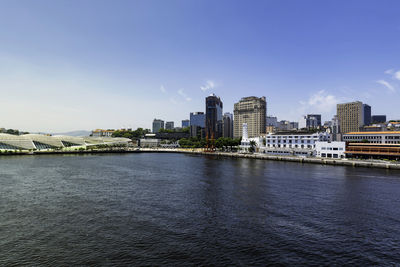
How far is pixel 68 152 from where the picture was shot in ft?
522

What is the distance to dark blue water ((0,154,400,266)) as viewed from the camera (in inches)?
933

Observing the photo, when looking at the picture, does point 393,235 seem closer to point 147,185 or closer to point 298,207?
point 298,207

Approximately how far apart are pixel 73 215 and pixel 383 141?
5262 inches

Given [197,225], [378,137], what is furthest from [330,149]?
[197,225]

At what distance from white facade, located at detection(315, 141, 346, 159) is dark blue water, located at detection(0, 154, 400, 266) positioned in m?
60.8

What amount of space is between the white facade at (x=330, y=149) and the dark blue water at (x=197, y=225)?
60775 mm

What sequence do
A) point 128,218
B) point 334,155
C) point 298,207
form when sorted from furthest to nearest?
point 334,155
point 298,207
point 128,218

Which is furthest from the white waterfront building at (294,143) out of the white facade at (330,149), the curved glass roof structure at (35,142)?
the curved glass roof structure at (35,142)

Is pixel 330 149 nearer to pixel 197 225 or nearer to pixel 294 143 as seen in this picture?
pixel 294 143

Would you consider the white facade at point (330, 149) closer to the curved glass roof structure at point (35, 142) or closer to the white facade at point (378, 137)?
the white facade at point (378, 137)

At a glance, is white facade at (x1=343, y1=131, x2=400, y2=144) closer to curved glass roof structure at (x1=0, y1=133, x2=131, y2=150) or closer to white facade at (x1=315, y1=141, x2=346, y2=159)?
Result: white facade at (x1=315, y1=141, x2=346, y2=159)

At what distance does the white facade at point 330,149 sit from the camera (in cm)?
11081

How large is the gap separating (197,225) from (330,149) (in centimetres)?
10474

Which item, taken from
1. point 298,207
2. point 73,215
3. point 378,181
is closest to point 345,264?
point 298,207
